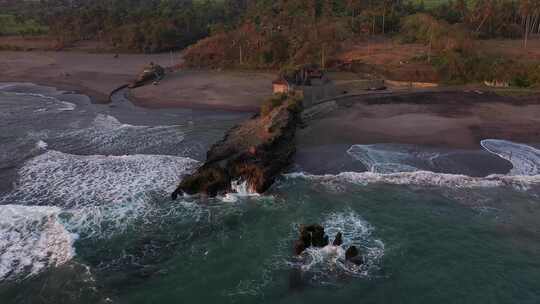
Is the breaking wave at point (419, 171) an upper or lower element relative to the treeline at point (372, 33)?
lower

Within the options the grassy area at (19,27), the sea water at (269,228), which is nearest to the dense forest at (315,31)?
the grassy area at (19,27)

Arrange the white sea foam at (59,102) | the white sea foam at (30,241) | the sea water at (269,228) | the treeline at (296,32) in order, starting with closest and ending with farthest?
1. the sea water at (269,228)
2. the white sea foam at (30,241)
3. the white sea foam at (59,102)
4. the treeline at (296,32)

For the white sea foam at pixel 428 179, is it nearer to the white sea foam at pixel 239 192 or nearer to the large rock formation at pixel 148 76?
the white sea foam at pixel 239 192

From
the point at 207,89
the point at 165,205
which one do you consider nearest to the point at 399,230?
the point at 165,205

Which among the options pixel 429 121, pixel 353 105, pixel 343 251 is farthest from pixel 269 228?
pixel 353 105

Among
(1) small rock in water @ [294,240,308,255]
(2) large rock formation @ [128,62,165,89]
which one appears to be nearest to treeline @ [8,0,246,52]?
(2) large rock formation @ [128,62,165,89]

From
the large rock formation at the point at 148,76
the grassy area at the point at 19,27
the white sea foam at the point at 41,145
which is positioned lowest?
the white sea foam at the point at 41,145

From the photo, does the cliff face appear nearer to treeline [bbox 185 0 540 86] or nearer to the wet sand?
the wet sand
